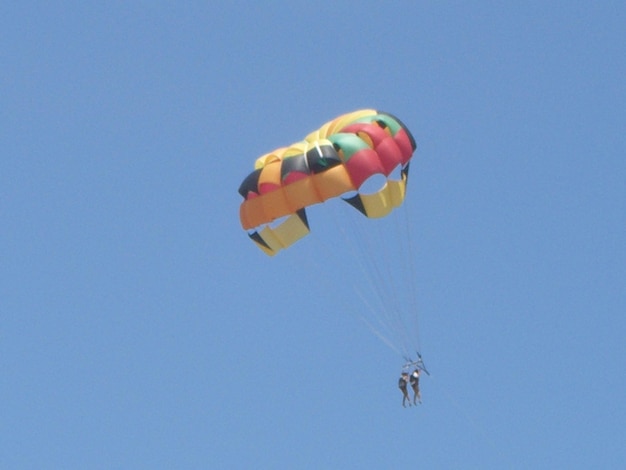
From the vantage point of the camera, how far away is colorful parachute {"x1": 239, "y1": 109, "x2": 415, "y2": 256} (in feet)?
112

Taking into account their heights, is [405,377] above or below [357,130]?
below

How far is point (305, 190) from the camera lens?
112ft

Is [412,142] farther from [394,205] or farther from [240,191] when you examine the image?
[240,191]

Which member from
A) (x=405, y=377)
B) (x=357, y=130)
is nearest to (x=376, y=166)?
(x=357, y=130)

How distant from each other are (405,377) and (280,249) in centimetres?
368

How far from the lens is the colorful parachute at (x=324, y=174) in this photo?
34.0 meters

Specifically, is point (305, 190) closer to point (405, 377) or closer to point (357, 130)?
point (357, 130)

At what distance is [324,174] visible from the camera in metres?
34.1

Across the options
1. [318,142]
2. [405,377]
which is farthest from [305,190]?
[405,377]

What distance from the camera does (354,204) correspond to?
34906 mm

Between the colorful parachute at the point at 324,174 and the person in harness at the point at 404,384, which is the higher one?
the colorful parachute at the point at 324,174

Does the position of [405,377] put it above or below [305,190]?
below

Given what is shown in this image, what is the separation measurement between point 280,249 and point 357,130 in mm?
2939

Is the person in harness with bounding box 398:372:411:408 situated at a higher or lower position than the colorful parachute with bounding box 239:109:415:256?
lower
